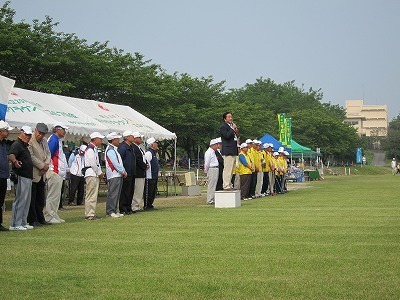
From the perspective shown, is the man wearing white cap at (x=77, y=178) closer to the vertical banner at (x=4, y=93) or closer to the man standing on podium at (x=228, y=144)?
the man standing on podium at (x=228, y=144)

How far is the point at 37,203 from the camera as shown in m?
14.1

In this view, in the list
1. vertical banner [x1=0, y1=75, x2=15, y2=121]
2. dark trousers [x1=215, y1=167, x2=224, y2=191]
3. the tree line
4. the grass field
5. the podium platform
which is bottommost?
the grass field

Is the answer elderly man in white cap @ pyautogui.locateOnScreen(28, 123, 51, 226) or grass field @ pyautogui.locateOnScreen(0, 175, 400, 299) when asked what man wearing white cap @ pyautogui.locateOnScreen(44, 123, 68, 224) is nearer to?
elderly man in white cap @ pyautogui.locateOnScreen(28, 123, 51, 226)

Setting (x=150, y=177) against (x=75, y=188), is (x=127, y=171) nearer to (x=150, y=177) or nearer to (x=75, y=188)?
(x=150, y=177)

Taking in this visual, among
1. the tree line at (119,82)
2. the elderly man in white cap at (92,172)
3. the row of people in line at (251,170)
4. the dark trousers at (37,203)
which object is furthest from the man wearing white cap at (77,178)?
the tree line at (119,82)

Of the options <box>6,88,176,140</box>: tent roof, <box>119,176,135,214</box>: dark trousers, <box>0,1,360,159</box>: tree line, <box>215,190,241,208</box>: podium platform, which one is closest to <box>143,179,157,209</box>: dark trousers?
<box>119,176,135,214</box>: dark trousers

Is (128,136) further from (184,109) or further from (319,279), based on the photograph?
(184,109)

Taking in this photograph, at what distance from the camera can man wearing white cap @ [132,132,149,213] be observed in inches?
695

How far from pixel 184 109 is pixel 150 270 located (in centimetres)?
4991

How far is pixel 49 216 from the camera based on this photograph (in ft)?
47.1

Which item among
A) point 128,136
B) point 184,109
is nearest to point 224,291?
point 128,136

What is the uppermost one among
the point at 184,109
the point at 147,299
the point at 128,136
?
the point at 184,109

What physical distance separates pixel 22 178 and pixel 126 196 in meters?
4.38

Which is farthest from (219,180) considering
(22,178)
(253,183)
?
(22,178)
